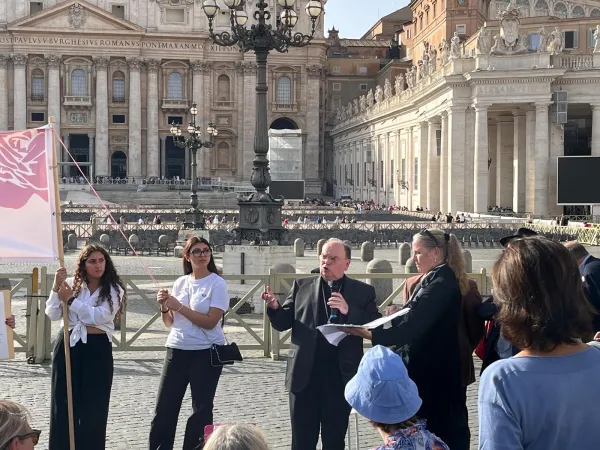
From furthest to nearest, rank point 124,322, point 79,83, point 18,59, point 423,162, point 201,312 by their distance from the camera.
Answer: point 79,83 < point 18,59 < point 423,162 < point 124,322 < point 201,312

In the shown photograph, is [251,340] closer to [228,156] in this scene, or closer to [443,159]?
[443,159]

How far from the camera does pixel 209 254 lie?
6727 millimetres

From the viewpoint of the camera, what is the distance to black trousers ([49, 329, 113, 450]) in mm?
6168

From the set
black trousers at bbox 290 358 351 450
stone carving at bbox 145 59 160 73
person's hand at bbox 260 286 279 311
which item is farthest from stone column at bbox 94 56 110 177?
black trousers at bbox 290 358 351 450

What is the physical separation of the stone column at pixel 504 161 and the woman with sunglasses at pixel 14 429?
46611 mm

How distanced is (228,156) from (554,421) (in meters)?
79.5

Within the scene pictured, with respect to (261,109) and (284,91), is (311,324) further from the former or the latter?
(284,91)

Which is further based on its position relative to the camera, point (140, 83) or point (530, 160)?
point (140, 83)

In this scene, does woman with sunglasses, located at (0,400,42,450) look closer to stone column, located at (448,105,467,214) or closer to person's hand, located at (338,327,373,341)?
person's hand, located at (338,327,373,341)

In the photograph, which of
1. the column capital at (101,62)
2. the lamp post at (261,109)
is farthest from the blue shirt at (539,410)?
the column capital at (101,62)

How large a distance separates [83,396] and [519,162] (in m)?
40.4

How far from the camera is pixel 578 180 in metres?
38.2

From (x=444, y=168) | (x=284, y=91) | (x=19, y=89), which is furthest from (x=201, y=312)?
(x=284, y=91)

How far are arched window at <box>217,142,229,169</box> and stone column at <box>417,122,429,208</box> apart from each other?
32.7 meters
